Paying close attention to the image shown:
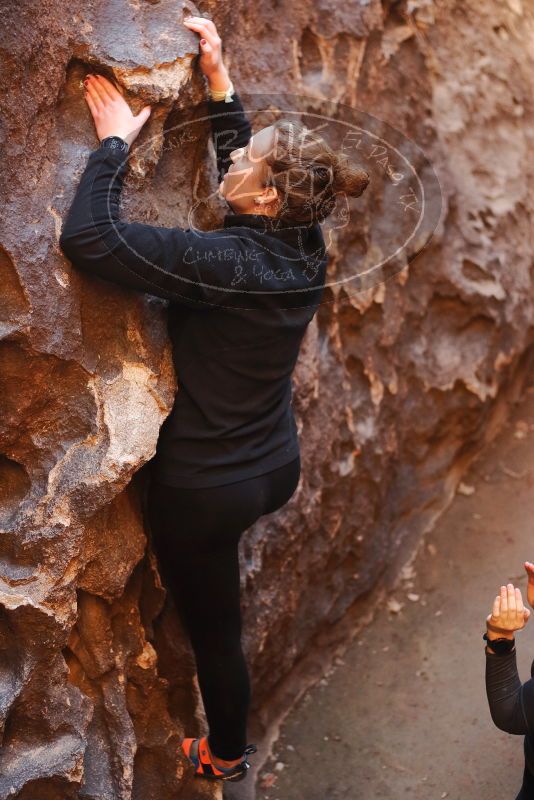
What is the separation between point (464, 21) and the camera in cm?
348

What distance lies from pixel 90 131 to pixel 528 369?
7.70ft

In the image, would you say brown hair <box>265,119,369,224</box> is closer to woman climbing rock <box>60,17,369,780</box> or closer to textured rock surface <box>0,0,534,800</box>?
woman climbing rock <box>60,17,369,780</box>

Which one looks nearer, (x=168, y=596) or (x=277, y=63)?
(x=168, y=596)

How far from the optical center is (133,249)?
1.85 m

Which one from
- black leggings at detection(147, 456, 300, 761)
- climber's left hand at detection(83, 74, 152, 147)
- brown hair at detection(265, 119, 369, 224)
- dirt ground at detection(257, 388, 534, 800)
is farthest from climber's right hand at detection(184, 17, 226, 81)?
dirt ground at detection(257, 388, 534, 800)

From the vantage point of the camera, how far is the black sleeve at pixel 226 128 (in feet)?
7.30

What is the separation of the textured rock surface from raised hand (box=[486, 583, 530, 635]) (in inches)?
30.4

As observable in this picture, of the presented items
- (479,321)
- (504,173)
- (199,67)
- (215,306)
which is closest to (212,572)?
(215,306)

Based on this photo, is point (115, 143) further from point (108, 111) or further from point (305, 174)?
point (305, 174)

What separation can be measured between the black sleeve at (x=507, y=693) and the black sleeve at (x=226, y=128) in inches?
47.2

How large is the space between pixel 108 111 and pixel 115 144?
0.28 ft

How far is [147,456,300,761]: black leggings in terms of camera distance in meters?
2.09

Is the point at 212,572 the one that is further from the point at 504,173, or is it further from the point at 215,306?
the point at 504,173
